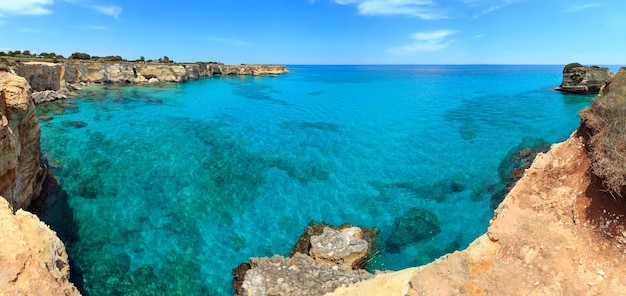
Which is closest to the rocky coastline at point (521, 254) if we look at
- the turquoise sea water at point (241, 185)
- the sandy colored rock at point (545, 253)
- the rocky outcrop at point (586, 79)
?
the sandy colored rock at point (545, 253)

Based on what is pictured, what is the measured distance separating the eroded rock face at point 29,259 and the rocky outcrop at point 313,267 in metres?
5.74

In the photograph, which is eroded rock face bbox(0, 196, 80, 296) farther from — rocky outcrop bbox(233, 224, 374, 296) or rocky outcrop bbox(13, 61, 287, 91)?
rocky outcrop bbox(13, 61, 287, 91)

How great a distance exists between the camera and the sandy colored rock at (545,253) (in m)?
6.77

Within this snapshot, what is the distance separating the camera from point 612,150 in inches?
293

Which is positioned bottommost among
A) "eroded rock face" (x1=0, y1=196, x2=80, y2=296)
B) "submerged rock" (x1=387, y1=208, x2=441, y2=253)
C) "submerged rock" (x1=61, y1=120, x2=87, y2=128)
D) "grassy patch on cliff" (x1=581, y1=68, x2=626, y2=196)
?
"submerged rock" (x1=387, y1=208, x2=441, y2=253)

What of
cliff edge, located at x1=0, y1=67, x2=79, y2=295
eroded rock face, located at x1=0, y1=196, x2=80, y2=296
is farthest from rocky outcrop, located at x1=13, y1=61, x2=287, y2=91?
eroded rock face, located at x1=0, y1=196, x2=80, y2=296

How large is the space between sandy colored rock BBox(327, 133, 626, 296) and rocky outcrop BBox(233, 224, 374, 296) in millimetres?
3180

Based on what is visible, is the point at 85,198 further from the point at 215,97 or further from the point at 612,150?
the point at 215,97

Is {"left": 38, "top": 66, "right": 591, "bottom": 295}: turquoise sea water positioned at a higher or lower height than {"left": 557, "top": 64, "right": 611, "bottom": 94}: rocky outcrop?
lower

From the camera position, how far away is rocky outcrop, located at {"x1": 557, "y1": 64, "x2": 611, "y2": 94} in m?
59.9

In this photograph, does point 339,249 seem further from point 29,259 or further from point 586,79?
point 586,79

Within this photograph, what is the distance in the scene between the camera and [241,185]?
21.0 metres

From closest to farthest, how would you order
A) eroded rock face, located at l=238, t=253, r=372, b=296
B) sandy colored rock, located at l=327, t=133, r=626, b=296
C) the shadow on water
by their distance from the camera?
1. sandy colored rock, located at l=327, t=133, r=626, b=296
2. eroded rock face, located at l=238, t=253, r=372, b=296
3. the shadow on water

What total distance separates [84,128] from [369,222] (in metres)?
30.2
